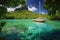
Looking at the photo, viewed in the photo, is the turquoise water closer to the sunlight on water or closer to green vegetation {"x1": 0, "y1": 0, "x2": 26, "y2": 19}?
the sunlight on water

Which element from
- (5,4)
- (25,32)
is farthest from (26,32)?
(5,4)

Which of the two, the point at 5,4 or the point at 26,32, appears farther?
the point at 26,32

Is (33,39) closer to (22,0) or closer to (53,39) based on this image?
(53,39)

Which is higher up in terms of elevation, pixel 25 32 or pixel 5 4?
pixel 5 4

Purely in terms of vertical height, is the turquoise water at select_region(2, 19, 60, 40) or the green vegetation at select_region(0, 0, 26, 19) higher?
the green vegetation at select_region(0, 0, 26, 19)

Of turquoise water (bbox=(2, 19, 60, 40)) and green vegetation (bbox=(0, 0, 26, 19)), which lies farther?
turquoise water (bbox=(2, 19, 60, 40))

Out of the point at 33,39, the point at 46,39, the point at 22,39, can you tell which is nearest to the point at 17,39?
the point at 22,39

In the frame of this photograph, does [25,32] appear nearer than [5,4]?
No

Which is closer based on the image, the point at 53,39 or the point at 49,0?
the point at 49,0

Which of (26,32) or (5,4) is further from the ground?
(5,4)

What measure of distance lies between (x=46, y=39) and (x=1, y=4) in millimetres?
2595

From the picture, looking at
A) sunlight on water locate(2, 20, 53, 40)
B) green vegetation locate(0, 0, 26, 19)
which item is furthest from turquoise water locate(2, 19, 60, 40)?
green vegetation locate(0, 0, 26, 19)

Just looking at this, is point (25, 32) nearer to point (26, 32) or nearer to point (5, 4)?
point (26, 32)

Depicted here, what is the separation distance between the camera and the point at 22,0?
8.43 metres
